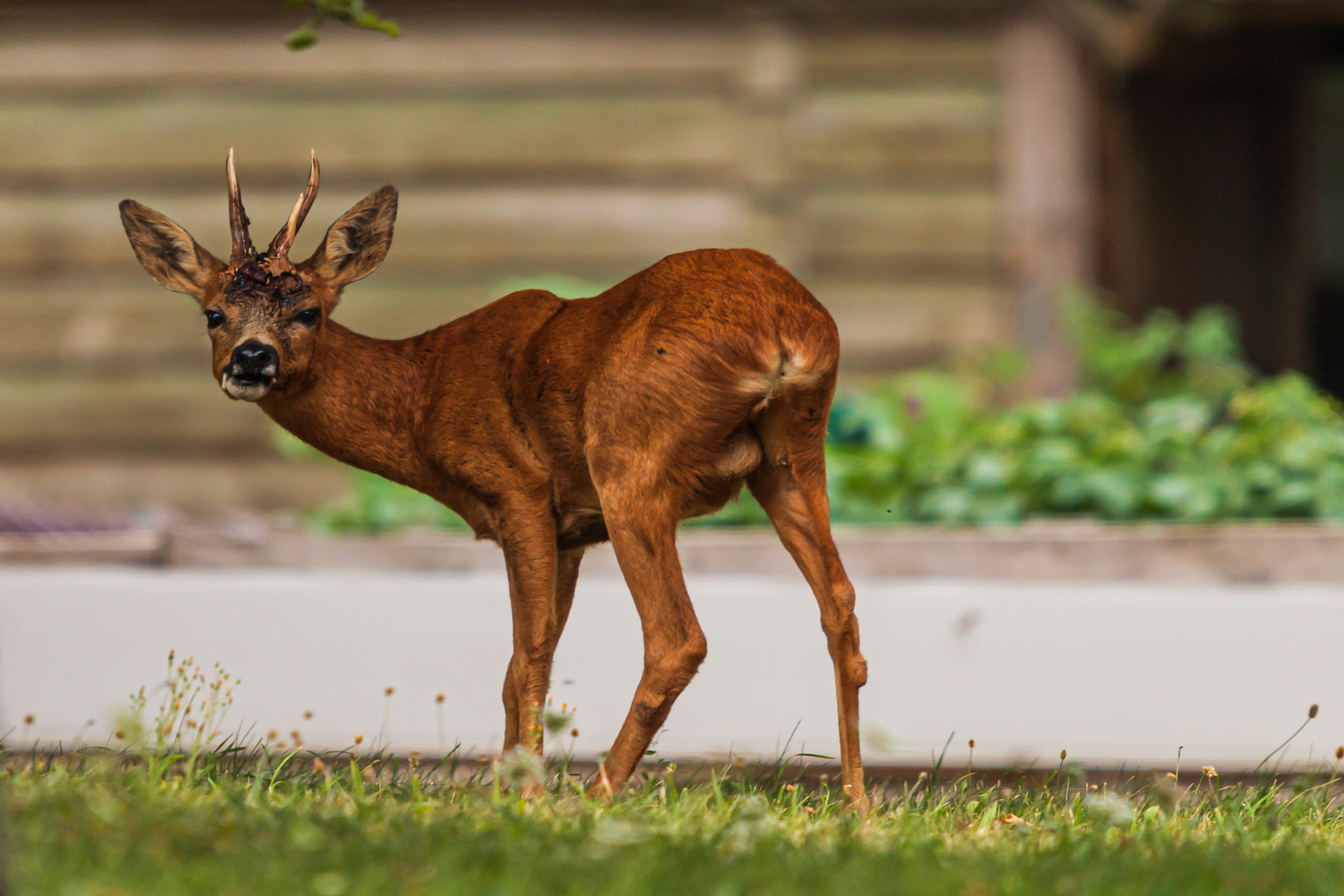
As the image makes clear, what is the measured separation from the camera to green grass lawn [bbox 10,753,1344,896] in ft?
6.84

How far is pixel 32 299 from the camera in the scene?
752 cm

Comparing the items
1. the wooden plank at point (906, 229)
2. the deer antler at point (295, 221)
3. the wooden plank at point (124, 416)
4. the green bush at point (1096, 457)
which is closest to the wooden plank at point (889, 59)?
the wooden plank at point (906, 229)

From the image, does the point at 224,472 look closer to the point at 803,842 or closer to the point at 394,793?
the point at 394,793

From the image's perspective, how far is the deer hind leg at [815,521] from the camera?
8.66ft

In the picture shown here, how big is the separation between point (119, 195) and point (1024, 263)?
192 inches

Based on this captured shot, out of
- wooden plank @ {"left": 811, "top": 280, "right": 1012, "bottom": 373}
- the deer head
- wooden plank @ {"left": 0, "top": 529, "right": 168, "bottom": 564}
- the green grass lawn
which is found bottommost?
wooden plank @ {"left": 0, "top": 529, "right": 168, "bottom": 564}

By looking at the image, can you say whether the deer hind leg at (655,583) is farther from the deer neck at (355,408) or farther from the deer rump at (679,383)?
the deer neck at (355,408)

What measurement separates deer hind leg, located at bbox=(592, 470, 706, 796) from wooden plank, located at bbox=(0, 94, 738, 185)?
4.89m

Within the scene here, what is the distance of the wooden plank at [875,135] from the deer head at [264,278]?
470 centimetres

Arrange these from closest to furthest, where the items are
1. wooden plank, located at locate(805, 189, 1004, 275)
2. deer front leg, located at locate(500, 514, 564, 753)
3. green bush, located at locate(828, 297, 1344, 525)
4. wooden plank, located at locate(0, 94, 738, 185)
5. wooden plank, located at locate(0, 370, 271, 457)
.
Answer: deer front leg, located at locate(500, 514, 564, 753)
green bush, located at locate(828, 297, 1344, 525)
wooden plank, located at locate(805, 189, 1004, 275)
wooden plank, located at locate(0, 94, 738, 185)
wooden plank, located at locate(0, 370, 271, 457)

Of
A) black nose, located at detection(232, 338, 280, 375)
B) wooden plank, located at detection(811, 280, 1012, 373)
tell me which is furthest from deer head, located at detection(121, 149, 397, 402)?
wooden plank, located at detection(811, 280, 1012, 373)

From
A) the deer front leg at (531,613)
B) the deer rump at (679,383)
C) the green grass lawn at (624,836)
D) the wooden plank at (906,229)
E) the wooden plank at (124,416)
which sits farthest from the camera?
the wooden plank at (124,416)

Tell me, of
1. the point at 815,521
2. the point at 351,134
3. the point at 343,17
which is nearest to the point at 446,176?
the point at 351,134

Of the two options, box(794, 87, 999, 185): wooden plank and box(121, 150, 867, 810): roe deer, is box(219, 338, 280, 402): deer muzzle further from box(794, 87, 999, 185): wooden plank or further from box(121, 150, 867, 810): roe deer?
box(794, 87, 999, 185): wooden plank
